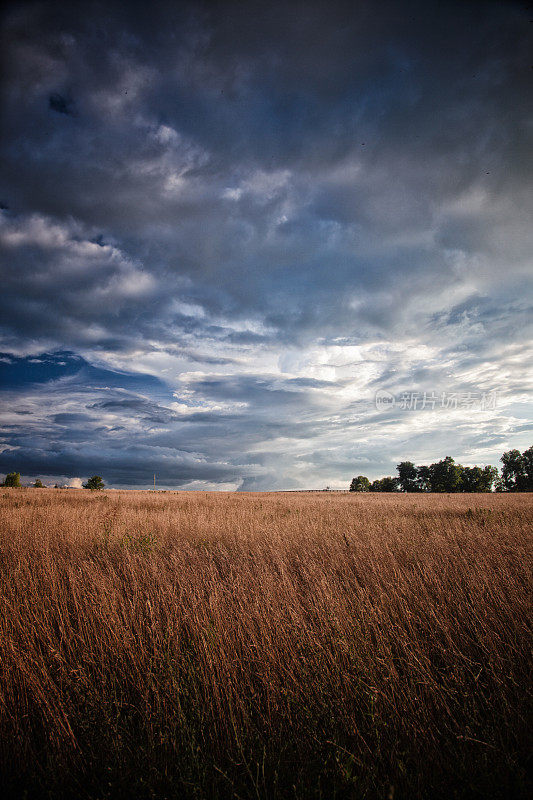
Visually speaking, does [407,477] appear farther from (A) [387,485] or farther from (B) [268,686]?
(B) [268,686]

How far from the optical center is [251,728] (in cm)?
238

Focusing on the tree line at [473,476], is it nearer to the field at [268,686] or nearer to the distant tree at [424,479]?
the distant tree at [424,479]

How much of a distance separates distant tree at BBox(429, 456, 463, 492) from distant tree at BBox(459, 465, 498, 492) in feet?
7.39

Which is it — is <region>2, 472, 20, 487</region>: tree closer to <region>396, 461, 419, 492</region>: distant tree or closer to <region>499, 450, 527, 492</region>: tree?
<region>396, 461, 419, 492</region>: distant tree

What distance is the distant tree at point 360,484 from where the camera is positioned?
3706 inches

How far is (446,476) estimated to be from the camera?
8238 cm

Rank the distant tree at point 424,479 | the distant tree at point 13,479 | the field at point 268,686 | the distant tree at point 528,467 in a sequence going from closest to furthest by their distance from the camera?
the field at point 268,686 < the distant tree at point 13,479 < the distant tree at point 528,467 < the distant tree at point 424,479

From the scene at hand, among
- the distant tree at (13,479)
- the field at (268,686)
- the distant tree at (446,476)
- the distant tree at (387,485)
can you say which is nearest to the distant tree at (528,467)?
the distant tree at (446,476)

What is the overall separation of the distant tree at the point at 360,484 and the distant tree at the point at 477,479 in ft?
80.7

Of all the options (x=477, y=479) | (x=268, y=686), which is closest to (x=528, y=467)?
(x=477, y=479)

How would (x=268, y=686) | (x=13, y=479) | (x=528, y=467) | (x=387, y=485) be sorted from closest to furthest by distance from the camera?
(x=268, y=686), (x=13, y=479), (x=528, y=467), (x=387, y=485)

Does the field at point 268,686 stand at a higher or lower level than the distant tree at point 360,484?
higher

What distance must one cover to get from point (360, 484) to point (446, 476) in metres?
23.1

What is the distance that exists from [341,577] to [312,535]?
324 centimetres
